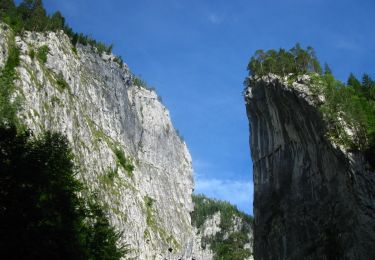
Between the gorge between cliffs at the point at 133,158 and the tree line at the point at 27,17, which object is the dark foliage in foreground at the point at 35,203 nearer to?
the gorge between cliffs at the point at 133,158

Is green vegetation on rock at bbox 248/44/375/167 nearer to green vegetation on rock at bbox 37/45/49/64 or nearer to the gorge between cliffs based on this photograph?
the gorge between cliffs

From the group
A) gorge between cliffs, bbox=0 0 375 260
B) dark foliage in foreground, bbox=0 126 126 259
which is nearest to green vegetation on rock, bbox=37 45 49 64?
gorge between cliffs, bbox=0 0 375 260

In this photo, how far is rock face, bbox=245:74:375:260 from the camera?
46375mm

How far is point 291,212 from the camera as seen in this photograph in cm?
5716

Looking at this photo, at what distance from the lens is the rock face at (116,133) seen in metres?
92.1

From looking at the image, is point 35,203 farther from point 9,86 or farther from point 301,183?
point 9,86

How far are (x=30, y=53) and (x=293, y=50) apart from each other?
52139 millimetres

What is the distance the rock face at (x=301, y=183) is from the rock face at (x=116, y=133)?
29742 mm

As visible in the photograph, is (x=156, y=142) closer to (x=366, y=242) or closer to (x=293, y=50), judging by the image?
(x=293, y=50)

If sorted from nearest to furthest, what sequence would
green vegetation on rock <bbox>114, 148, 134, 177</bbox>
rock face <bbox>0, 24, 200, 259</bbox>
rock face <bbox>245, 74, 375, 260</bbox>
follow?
rock face <bbox>245, 74, 375, 260</bbox>, rock face <bbox>0, 24, 200, 259</bbox>, green vegetation on rock <bbox>114, 148, 134, 177</bbox>

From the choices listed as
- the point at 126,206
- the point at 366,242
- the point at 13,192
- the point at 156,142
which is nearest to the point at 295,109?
the point at 366,242

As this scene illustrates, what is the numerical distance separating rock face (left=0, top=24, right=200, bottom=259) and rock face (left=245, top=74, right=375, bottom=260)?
29.7m

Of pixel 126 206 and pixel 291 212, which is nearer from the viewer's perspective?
pixel 291 212

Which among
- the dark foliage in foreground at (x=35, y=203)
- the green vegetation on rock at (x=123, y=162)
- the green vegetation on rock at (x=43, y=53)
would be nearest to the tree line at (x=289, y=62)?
the dark foliage in foreground at (x=35, y=203)
